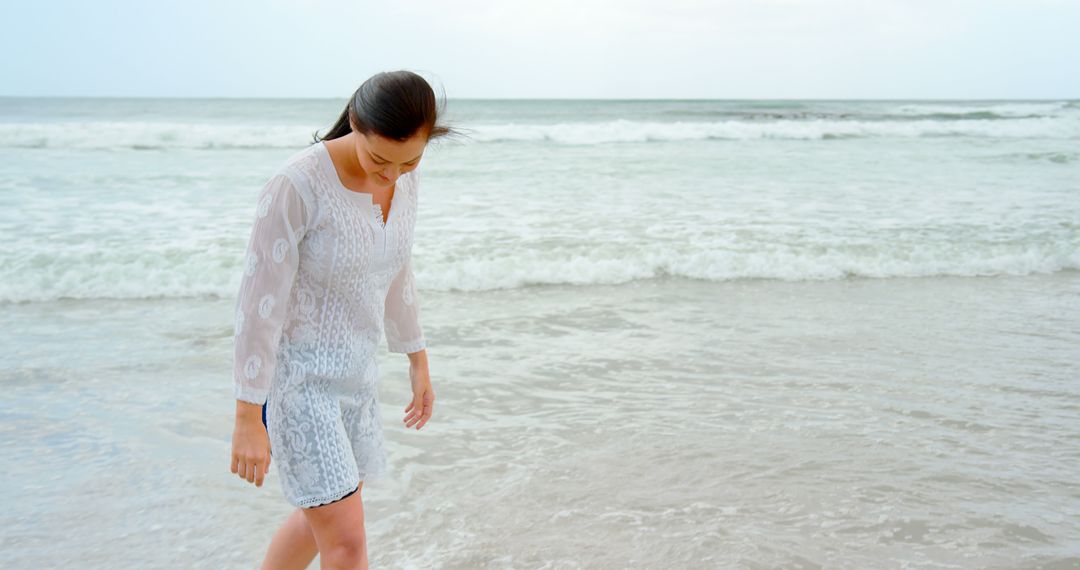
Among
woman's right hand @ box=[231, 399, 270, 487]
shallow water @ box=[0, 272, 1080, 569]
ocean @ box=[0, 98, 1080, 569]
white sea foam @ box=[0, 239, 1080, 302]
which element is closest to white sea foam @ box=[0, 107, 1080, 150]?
ocean @ box=[0, 98, 1080, 569]

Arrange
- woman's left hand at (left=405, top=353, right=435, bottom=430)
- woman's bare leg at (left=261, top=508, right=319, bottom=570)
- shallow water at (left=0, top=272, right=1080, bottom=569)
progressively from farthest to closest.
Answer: shallow water at (left=0, top=272, right=1080, bottom=569) → woman's left hand at (left=405, top=353, right=435, bottom=430) → woman's bare leg at (left=261, top=508, right=319, bottom=570)

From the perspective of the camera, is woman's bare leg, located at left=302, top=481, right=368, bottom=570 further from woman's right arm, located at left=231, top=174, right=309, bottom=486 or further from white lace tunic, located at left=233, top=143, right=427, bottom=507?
woman's right arm, located at left=231, top=174, right=309, bottom=486

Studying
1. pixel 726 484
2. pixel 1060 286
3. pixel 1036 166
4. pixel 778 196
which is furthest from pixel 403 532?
pixel 1036 166

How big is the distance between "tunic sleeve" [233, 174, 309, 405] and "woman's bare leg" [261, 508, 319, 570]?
0.50m

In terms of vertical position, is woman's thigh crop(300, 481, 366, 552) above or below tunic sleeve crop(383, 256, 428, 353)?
below

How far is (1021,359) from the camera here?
557 cm

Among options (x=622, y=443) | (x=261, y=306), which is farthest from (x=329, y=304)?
(x=622, y=443)

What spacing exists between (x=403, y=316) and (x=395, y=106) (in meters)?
0.74

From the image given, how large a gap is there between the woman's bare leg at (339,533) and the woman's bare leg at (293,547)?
0.14m

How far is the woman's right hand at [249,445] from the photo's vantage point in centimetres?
194

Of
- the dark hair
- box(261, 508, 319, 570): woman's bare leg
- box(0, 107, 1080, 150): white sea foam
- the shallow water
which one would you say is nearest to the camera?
the dark hair

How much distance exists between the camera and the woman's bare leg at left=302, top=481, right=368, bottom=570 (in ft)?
6.90

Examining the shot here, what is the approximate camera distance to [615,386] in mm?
5160

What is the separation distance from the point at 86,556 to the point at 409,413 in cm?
154
